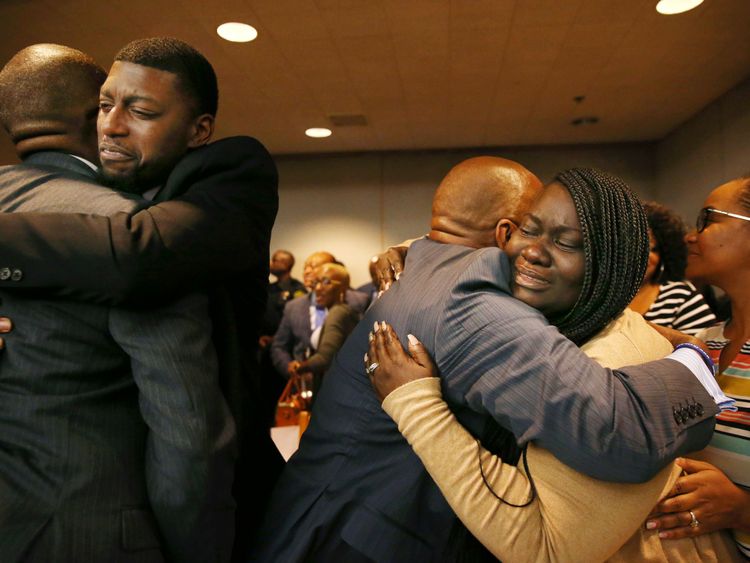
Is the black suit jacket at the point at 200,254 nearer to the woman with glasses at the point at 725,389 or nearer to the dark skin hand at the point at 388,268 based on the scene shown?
the dark skin hand at the point at 388,268

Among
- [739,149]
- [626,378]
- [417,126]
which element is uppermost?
[417,126]

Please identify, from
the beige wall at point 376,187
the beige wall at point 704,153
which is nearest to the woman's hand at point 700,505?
the beige wall at point 704,153

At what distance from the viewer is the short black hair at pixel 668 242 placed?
2.60 metres

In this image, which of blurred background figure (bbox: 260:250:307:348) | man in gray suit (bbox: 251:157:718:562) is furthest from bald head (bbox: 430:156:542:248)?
blurred background figure (bbox: 260:250:307:348)

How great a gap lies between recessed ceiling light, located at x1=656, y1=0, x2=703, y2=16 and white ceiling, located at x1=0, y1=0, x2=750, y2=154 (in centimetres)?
7

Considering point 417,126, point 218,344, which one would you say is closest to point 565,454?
point 218,344

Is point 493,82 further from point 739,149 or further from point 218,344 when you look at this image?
point 218,344

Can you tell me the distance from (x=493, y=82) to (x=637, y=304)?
3320 mm

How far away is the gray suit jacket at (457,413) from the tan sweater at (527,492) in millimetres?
61

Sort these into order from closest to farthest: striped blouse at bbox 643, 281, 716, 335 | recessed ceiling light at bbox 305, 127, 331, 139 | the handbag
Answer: striped blouse at bbox 643, 281, 716, 335 → the handbag → recessed ceiling light at bbox 305, 127, 331, 139

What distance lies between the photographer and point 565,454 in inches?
35.8

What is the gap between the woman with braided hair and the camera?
0.96 m

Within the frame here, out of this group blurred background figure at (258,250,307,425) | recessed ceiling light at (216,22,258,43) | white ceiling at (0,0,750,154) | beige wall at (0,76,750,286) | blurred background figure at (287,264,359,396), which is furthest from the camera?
beige wall at (0,76,750,286)

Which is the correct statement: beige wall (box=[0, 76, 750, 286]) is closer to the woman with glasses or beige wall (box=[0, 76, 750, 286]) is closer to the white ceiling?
the white ceiling
